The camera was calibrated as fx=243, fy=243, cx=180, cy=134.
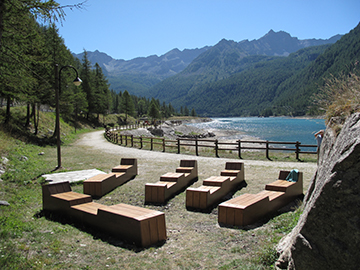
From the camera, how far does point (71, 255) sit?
3.53 meters

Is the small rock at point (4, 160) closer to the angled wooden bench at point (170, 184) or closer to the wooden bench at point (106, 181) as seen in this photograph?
→ the wooden bench at point (106, 181)

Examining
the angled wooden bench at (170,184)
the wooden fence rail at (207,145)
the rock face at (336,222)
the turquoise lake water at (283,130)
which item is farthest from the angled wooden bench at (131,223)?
the wooden fence rail at (207,145)

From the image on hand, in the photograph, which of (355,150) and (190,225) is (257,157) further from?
(355,150)

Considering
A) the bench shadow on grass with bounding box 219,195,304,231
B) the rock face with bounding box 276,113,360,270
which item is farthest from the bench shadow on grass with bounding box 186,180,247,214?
the rock face with bounding box 276,113,360,270

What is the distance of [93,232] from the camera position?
438cm

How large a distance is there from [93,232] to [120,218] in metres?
0.77

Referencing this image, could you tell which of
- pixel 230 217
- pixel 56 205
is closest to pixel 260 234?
pixel 230 217

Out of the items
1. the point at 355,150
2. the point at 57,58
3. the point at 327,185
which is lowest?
the point at 327,185

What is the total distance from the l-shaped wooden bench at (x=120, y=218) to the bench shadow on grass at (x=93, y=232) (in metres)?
0.06

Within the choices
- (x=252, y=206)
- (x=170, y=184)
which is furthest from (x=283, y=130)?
(x=252, y=206)

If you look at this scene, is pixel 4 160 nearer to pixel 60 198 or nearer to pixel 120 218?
pixel 60 198

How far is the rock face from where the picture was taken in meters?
2.14

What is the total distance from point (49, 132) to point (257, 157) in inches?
788

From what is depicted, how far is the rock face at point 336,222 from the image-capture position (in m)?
2.14
